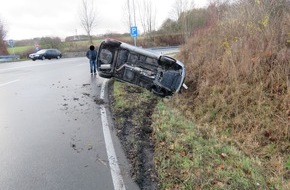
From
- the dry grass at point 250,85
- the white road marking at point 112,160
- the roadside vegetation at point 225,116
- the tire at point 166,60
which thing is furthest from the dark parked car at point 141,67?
the white road marking at point 112,160

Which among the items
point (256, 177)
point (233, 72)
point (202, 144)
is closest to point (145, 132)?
point (202, 144)

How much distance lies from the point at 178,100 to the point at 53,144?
13.1 feet

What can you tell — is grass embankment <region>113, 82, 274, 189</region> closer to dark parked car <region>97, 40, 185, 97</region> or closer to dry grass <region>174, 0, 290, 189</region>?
dry grass <region>174, 0, 290, 189</region>

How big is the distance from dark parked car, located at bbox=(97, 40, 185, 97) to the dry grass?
66 centimetres

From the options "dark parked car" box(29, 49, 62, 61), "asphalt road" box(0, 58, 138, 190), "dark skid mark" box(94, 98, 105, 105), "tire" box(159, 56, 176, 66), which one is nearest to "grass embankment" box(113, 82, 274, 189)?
"asphalt road" box(0, 58, 138, 190)

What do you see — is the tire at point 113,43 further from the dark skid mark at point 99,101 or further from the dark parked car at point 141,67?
the dark skid mark at point 99,101

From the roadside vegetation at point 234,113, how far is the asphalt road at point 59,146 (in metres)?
0.75

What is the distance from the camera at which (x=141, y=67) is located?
340 inches

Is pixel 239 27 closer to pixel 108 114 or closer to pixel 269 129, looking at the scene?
pixel 269 129

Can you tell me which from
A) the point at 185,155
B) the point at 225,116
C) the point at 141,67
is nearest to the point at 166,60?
the point at 141,67

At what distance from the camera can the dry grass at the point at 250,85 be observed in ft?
15.6

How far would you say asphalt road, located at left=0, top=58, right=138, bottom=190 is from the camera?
141 inches

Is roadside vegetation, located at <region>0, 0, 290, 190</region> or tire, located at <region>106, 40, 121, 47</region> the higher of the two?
tire, located at <region>106, 40, 121, 47</region>

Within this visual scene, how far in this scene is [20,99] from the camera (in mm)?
8516
